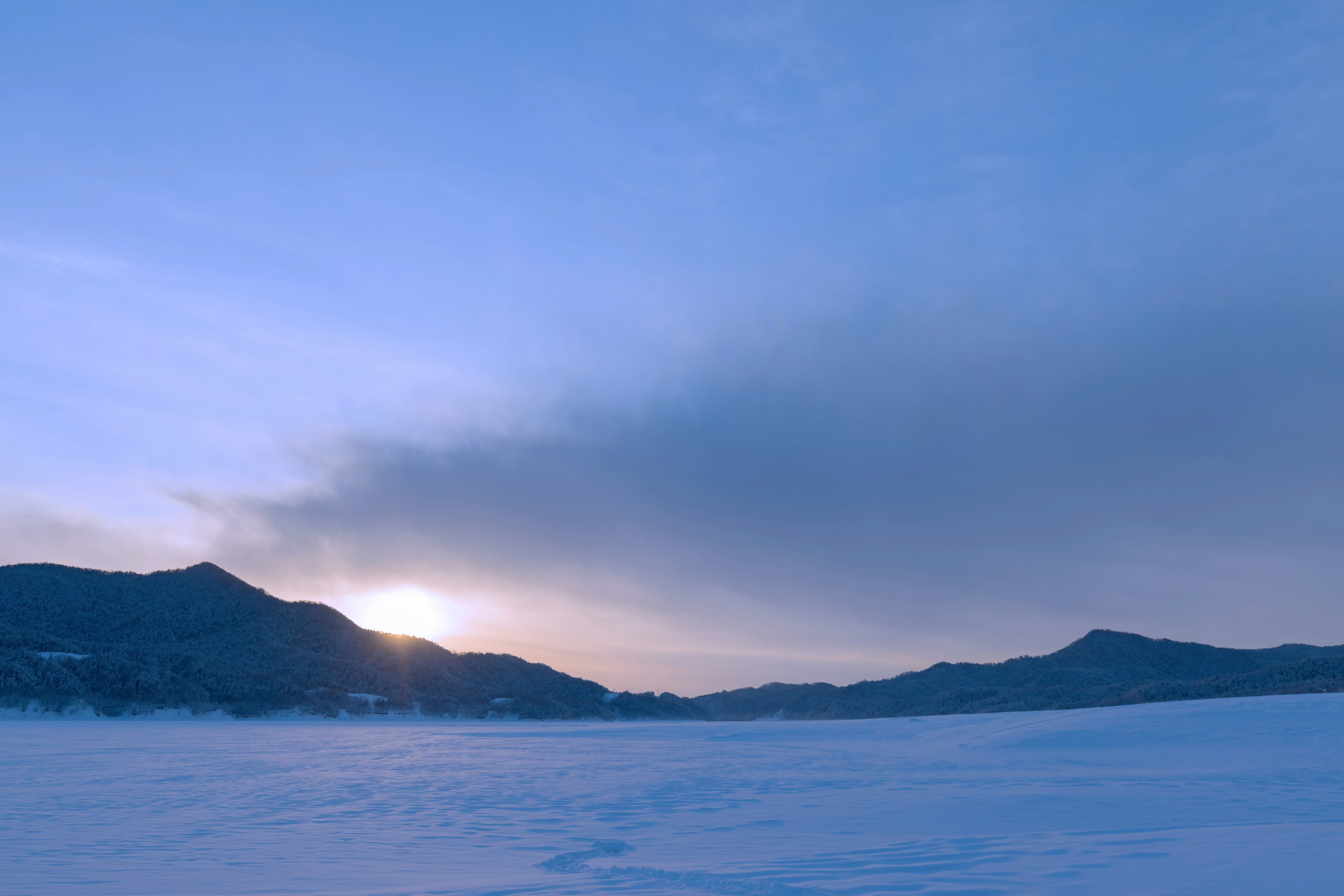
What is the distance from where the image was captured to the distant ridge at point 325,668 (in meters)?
60.6

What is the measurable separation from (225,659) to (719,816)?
90337 mm


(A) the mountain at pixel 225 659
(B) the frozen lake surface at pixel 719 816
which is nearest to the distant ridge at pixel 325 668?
(A) the mountain at pixel 225 659

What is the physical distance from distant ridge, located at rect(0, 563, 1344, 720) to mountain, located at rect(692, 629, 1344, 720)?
271mm

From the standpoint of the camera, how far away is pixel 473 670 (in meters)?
123

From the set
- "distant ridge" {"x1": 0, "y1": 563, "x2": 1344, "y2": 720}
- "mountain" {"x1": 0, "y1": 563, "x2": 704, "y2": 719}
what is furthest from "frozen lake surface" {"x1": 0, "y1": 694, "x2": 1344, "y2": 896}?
"mountain" {"x1": 0, "y1": 563, "x2": 704, "y2": 719}

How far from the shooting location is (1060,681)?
302 feet

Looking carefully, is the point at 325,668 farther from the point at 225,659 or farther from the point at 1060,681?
the point at 1060,681

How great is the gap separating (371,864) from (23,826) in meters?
5.48

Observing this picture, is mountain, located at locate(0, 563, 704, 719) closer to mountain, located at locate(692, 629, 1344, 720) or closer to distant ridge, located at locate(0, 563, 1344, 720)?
distant ridge, located at locate(0, 563, 1344, 720)

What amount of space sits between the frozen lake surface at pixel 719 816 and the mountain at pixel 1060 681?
37293 millimetres

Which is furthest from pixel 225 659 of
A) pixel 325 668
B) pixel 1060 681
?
pixel 1060 681

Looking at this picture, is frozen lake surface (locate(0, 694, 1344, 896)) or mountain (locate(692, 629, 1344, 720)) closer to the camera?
frozen lake surface (locate(0, 694, 1344, 896))

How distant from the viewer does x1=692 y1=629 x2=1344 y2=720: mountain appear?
6544 cm

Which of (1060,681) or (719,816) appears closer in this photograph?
(719,816)
